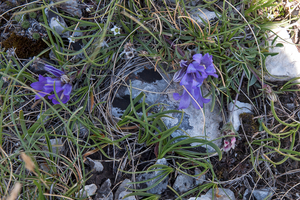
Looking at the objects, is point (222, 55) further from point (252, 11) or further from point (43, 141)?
point (43, 141)

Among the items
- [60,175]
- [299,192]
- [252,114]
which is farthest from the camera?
[252,114]

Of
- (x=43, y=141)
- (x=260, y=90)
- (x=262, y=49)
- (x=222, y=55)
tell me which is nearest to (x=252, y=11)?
(x=262, y=49)

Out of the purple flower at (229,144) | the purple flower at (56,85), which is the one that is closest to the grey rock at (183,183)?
the purple flower at (229,144)

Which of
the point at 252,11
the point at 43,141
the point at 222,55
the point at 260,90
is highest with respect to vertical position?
the point at 252,11

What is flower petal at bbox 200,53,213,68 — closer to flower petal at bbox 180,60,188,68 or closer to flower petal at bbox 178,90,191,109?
flower petal at bbox 180,60,188,68

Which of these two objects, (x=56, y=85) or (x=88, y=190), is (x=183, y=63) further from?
(x=88, y=190)

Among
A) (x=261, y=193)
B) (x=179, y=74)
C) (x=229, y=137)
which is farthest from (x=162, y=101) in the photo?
(x=261, y=193)
